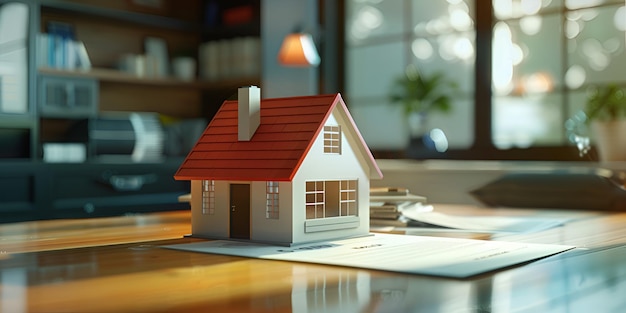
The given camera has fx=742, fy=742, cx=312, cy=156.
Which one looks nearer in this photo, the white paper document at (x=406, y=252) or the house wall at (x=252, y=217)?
the white paper document at (x=406, y=252)

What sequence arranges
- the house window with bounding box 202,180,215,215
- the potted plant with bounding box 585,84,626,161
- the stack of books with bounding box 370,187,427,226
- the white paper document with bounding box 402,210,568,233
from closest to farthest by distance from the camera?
1. the house window with bounding box 202,180,215,215
2. the white paper document with bounding box 402,210,568,233
3. the stack of books with bounding box 370,187,427,226
4. the potted plant with bounding box 585,84,626,161

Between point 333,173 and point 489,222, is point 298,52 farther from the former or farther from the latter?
point 333,173

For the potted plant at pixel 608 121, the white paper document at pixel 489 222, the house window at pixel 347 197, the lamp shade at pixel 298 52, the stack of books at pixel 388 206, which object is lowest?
the white paper document at pixel 489 222

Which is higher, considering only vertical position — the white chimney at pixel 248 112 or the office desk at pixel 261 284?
the white chimney at pixel 248 112

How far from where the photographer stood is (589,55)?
371cm

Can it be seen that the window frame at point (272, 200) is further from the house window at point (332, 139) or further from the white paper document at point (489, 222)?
the white paper document at point (489, 222)

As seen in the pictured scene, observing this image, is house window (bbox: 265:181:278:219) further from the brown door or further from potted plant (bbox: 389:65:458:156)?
potted plant (bbox: 389:65:458:156)

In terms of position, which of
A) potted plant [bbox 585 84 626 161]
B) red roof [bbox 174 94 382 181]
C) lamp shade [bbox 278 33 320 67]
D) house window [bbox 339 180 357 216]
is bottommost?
house window [bbox 339 180 357 216]

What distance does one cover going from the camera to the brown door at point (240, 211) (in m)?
1.27

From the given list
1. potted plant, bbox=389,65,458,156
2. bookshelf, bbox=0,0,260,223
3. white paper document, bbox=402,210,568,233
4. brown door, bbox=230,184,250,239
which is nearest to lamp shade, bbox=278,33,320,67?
bookshelf, bbox=0,0,260,223

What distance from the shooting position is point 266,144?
1.27 metres

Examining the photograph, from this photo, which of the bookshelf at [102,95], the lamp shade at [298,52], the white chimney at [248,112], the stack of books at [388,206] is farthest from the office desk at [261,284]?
the lamp shade at [298,52]

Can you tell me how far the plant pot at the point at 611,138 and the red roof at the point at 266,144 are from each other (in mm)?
2209

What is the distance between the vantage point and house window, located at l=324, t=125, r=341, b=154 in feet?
4.22
